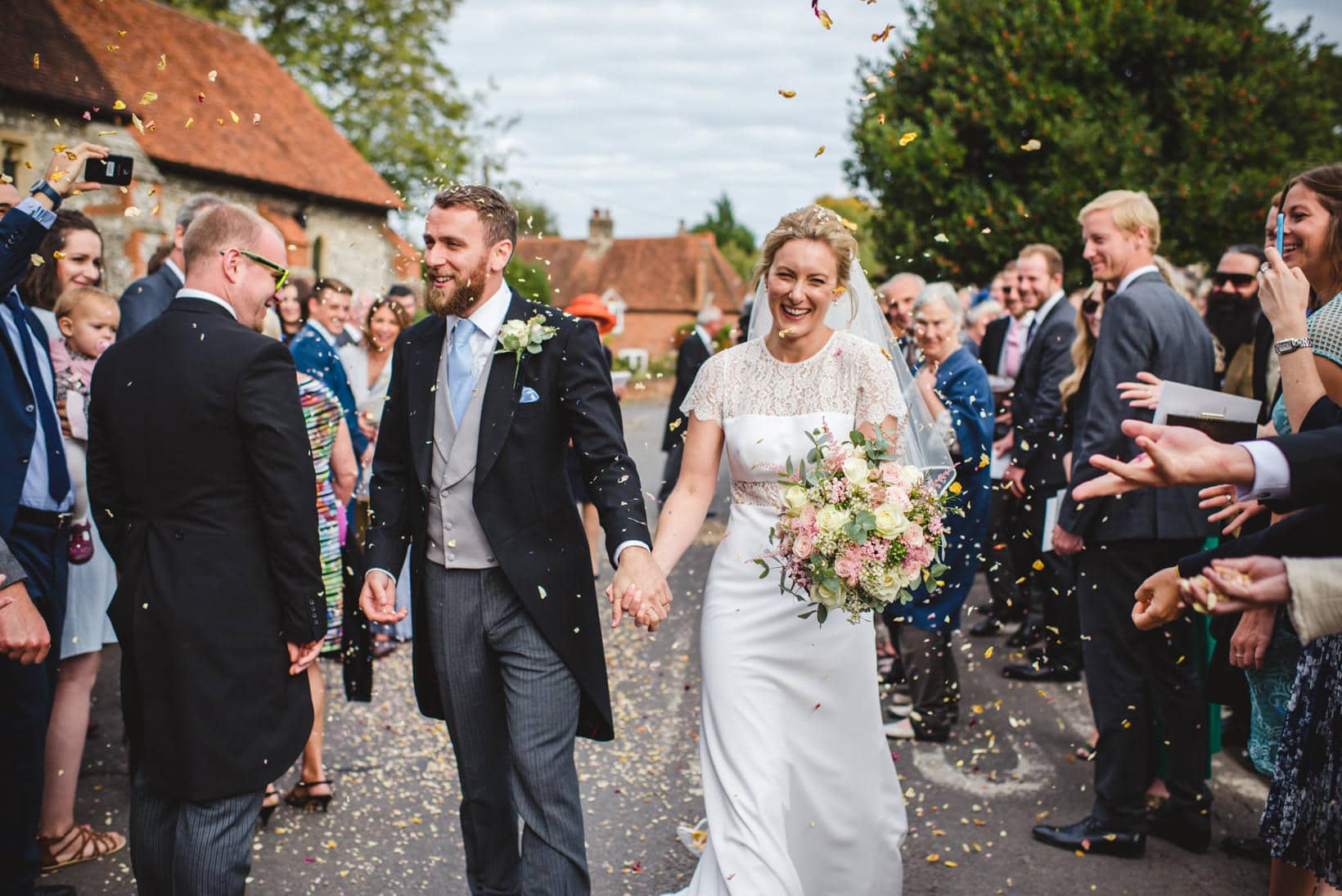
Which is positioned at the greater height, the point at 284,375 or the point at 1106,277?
the point at 1106,277

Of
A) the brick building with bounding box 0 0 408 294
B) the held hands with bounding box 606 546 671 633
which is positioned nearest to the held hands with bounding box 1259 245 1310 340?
the held hands with bounding box 606 546 671 633

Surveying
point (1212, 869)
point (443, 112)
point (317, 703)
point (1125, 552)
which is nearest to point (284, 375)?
point (317, 703)

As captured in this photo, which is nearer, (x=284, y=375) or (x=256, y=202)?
(x=284, y=375)

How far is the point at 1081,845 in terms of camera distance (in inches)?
179

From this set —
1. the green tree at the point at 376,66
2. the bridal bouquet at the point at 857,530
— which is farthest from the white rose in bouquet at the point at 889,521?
the green tree at the point at 376,66

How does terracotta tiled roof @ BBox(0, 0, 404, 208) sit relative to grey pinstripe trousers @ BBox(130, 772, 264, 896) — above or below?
above

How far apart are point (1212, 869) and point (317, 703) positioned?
4.17 metres

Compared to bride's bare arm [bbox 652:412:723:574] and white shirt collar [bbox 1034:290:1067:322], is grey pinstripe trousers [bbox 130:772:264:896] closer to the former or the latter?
bride's bare arm [bbox 652:412:723:574]

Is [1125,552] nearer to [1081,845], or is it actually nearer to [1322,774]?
[1081,845]

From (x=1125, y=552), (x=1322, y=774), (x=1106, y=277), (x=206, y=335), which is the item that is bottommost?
(x=1322, y=774)

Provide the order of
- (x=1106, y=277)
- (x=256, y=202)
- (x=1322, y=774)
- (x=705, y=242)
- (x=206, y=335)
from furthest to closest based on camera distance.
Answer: (x=705, y=242) < (x=256, y=202) < (x=1106, y=277) < (x=206, y=335) < (x=1322, y=774)

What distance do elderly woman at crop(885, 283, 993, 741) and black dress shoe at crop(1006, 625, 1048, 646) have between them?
1.87 meters

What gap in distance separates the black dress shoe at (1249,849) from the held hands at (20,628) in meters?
4.83

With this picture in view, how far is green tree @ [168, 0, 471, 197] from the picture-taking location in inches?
1292
